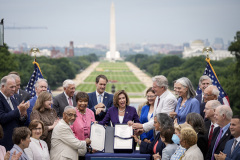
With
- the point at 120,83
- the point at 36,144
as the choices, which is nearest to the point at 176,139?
the point at 36,144

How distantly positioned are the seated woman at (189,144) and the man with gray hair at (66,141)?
1.67 metres

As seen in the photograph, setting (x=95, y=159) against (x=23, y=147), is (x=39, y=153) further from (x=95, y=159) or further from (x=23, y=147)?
(x=95, y=159)

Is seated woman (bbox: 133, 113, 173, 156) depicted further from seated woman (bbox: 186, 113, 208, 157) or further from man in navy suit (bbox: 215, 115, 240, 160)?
man in navy suit (bbox: 215, 115, 240, 160)

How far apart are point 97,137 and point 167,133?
49.7 inches

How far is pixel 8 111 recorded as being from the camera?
22.4 feet

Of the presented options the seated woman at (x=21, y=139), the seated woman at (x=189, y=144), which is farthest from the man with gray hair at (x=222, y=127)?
the seated woman at (x=21, y=139)

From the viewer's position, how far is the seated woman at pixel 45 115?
6691 mm

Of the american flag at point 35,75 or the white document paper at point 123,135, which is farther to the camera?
the american flag at point 35,75

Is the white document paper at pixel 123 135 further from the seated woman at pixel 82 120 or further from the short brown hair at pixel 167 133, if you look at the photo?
the short brown hair at pixel 167 133

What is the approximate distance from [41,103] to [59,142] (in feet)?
2.61

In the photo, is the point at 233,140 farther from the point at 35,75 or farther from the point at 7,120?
the point at 35,75

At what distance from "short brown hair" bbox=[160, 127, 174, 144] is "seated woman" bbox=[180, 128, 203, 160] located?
1.28 feet

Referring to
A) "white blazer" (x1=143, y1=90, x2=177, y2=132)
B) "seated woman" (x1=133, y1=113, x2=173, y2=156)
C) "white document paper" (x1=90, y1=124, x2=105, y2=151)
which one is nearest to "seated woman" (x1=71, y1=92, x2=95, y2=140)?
"white document paper" (x1=90, y1=124, x2=105, y2=151)

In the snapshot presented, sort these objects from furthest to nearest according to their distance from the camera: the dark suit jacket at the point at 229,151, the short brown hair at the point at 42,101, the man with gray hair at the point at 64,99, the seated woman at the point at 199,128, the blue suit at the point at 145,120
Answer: the man with gray hair at the point at 64,99 < the blue suit at the point at 145,120 < the short brown hair at the point at 42,101 < the seated woman at the point at 199,128 < the dark suit jacket at the point at 229,151
